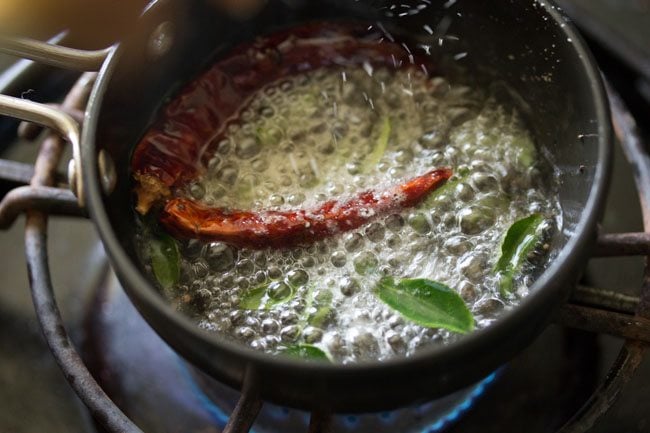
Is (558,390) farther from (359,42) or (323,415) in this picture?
(359,42)

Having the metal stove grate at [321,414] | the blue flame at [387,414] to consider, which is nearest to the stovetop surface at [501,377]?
the blue flame at [387,414]

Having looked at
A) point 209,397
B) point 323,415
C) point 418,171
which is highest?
point 418,171

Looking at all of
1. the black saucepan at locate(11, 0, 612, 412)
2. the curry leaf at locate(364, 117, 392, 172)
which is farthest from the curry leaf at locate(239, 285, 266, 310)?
the curry leaf at locate(364, 117, 392, 172)

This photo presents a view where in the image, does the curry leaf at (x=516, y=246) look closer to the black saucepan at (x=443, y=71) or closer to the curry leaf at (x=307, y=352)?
the black saucepan at (x=443, y=71)

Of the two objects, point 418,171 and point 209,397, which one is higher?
point 418,171

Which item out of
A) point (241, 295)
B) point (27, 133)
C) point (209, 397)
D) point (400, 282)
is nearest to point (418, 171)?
point (400, 282)

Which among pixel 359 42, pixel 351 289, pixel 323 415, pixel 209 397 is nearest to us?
pixel 323 415

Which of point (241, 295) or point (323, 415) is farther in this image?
point (241, 295)
